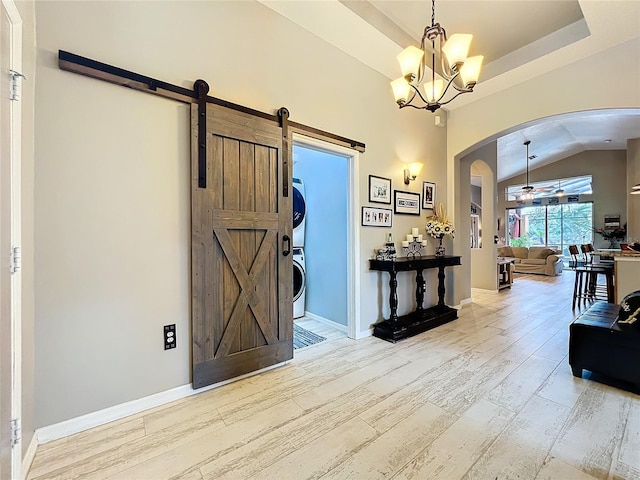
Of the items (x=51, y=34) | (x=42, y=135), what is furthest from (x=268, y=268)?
(x=51, y=34)

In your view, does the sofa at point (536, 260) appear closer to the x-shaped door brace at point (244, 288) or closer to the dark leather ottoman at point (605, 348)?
the dark leather ottoman at point (605, 348)

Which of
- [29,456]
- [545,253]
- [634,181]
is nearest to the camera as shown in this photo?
[29,456]

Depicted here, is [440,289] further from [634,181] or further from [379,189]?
[634,181]

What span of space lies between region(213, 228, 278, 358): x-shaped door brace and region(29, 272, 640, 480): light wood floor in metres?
0.37

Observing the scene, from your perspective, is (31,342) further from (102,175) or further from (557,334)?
(557,334)

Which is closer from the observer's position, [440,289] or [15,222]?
[15,222]

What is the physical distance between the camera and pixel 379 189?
3635 mm

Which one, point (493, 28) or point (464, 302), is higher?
point (493, 28)

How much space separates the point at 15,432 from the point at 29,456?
318 mm

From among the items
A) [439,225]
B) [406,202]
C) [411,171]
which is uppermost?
[411,171]

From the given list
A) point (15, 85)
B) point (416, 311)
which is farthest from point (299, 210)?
point (15, 85)

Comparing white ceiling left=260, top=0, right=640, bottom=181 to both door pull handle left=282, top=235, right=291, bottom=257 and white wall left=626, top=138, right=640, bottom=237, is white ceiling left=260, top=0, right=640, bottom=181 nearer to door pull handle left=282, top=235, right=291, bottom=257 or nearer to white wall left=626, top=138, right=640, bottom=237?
door pull handle left=282, top=235, right=291, bottom=257

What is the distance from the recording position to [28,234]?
5.23ft

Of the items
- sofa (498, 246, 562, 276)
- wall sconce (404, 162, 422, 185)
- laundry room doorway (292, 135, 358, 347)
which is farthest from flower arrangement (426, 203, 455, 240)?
sofa (498, 246, 562, 276)
